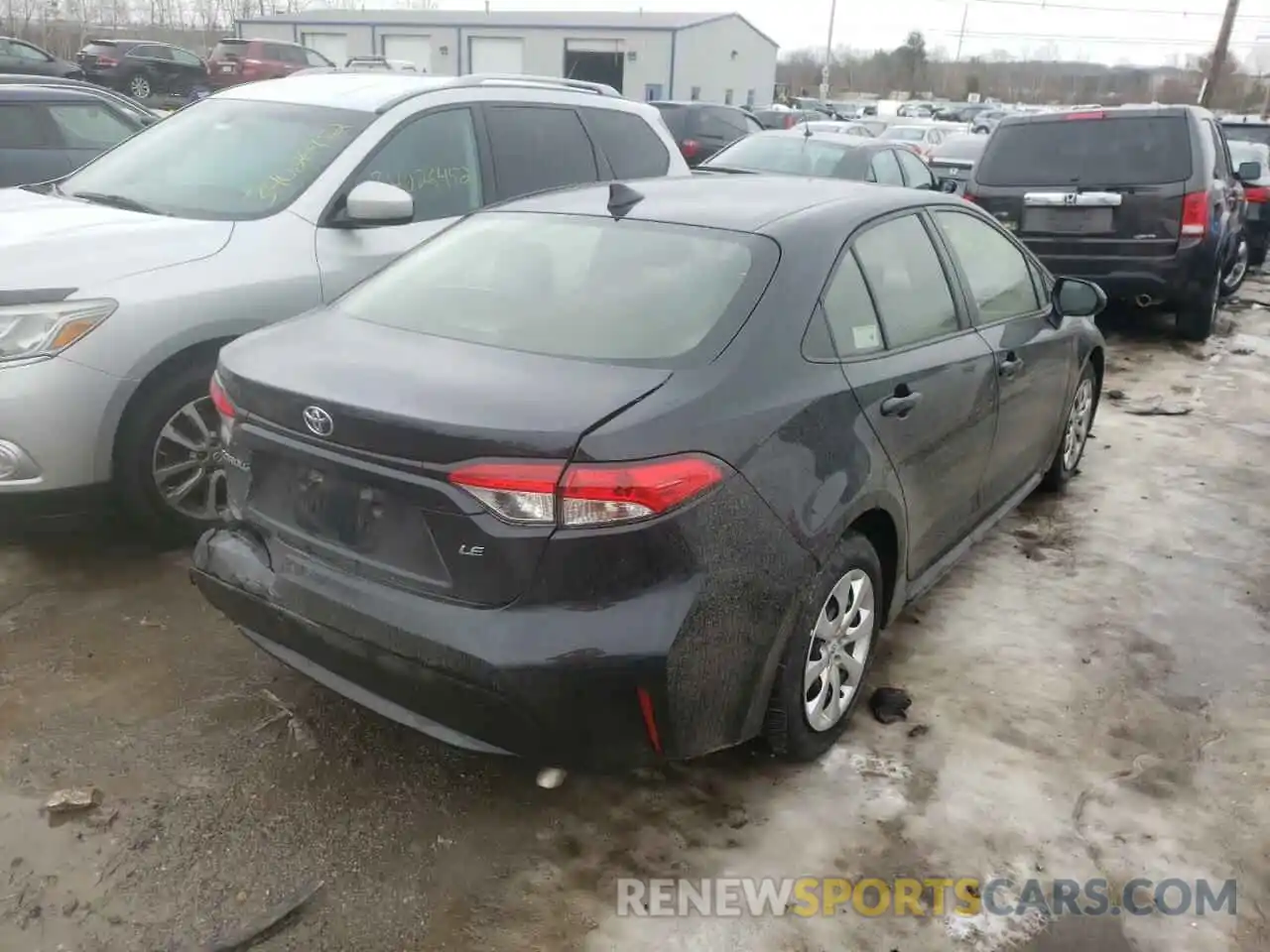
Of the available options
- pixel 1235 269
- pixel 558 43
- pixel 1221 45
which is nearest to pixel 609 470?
pixel 1235 269

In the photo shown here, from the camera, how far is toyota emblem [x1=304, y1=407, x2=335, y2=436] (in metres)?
2.61

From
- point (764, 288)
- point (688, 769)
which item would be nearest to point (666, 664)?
point (688, 769)

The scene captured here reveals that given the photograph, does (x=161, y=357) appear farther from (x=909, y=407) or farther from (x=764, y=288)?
(x=909, y=407)

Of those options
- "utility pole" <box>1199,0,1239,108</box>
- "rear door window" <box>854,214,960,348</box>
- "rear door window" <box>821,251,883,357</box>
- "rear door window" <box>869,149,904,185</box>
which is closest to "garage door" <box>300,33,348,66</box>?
"utility pole" <box>1199,0,1239,108</box>

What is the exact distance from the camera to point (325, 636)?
2701mm

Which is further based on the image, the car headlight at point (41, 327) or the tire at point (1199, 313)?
the tire at point (1199, 313)

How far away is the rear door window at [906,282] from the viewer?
338 centimetres

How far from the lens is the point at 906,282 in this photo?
3572 millimetres

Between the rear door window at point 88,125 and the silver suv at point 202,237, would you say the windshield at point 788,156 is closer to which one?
the silver suv at point 202,237

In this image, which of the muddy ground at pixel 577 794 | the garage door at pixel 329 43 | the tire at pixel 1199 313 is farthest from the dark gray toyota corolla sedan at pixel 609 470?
the garage door at pixel 329 43

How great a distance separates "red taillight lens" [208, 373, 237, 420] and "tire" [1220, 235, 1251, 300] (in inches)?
393

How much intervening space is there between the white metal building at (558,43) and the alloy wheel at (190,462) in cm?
3934

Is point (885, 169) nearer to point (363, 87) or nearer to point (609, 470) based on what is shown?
point (363, 87)

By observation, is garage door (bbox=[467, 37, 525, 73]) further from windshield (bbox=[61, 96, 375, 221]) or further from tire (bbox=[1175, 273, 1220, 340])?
windshield (bbox=[61, 96, 375, 221])
